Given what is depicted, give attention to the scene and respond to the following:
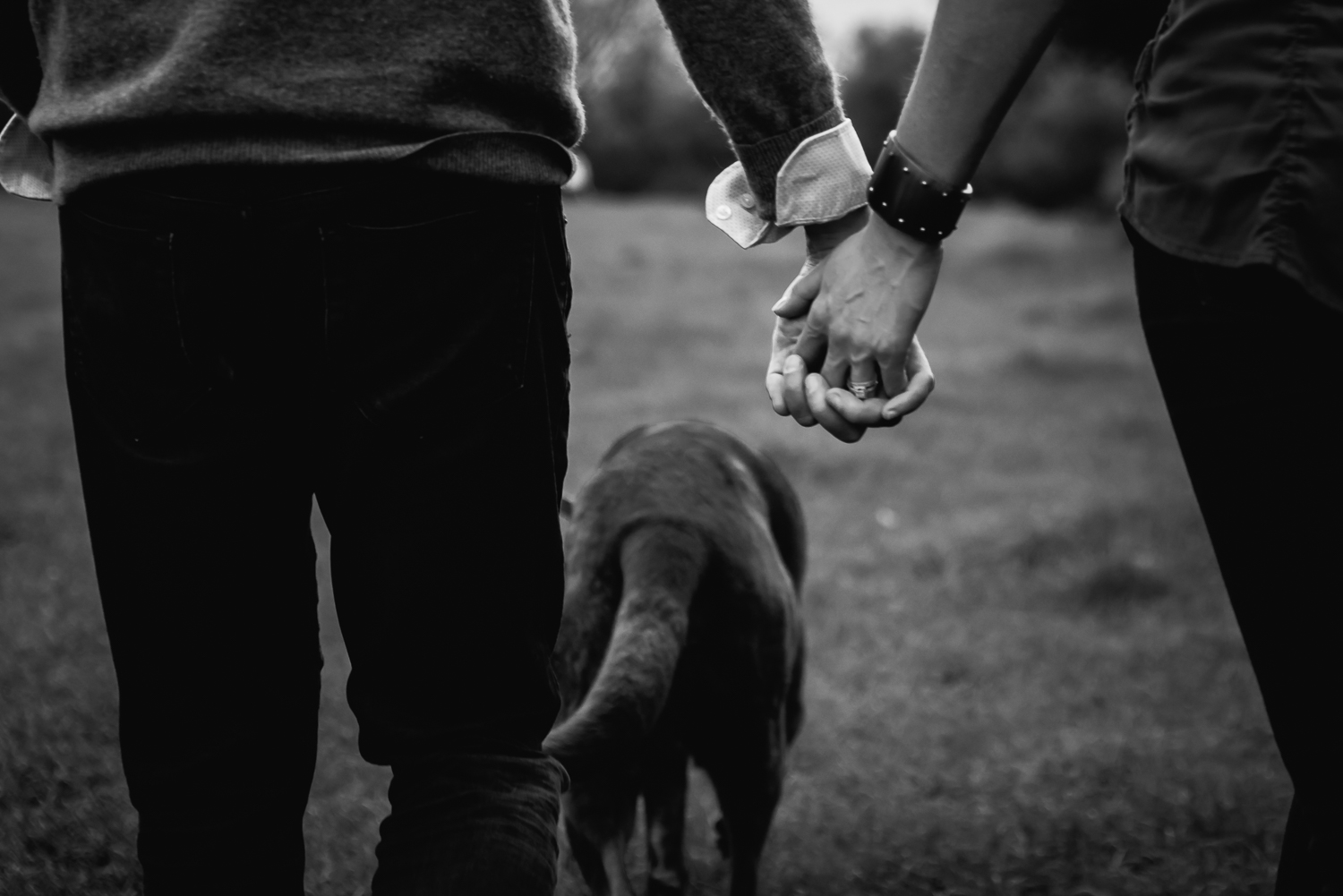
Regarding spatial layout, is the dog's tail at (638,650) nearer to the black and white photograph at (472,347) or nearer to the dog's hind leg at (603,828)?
the black and white photograph at (472,347)

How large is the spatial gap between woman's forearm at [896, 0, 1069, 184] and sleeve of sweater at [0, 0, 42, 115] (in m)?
1.16

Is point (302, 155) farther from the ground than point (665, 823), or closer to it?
farther from the ground

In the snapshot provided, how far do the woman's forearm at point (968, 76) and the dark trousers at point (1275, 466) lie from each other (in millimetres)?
301

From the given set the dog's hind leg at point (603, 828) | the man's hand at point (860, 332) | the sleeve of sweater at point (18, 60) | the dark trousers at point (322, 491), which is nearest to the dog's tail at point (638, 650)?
the dog's hind leg at point (603, 828)

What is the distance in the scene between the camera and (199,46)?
134cm

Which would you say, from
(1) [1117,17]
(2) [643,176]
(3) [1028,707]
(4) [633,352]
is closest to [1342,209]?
(3) [1028,707]

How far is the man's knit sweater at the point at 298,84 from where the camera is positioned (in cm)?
134

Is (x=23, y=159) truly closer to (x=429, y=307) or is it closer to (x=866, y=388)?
(x=429, y=307)

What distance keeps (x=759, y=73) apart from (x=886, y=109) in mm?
31287

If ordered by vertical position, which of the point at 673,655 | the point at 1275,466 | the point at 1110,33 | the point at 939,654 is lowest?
the point at 1110,33

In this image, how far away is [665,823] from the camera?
2.98m

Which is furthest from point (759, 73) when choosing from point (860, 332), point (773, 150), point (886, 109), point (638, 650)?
point (886, 109)

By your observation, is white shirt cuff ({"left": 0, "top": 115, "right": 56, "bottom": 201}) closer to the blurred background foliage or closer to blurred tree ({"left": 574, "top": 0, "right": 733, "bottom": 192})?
the blurred background foliage

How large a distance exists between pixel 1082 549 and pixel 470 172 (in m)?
5.11
